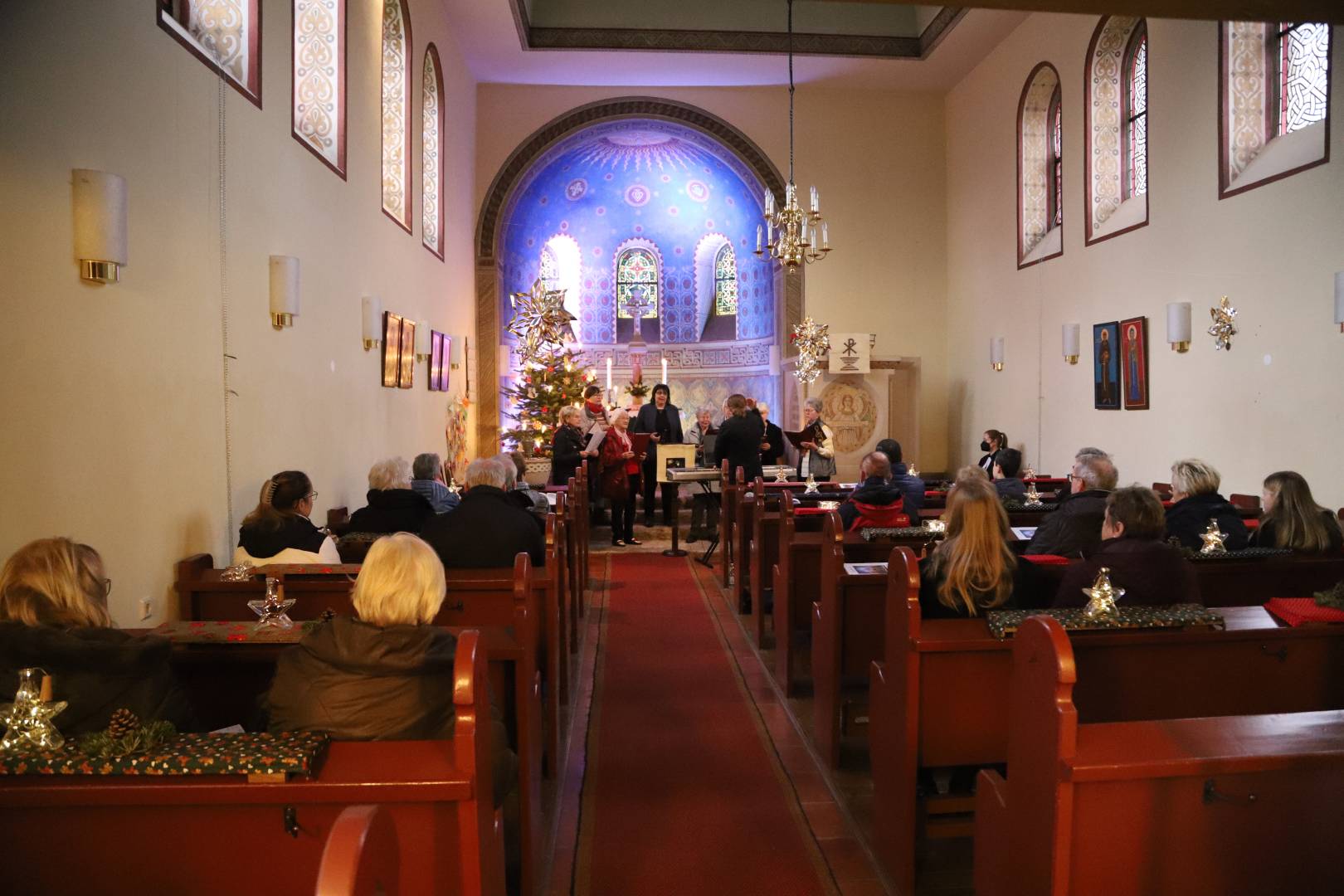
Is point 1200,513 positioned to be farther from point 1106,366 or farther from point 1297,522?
point 1106,366

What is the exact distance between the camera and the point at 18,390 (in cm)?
356

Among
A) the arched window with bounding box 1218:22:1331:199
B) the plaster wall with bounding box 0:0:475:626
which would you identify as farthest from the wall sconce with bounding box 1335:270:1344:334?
the plaster wall with bounding box 0:0:475:626

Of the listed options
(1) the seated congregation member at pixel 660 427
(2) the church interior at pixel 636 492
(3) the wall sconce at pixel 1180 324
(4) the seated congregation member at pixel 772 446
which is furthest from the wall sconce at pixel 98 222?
(1) the seated congregation member at pixel 660 427

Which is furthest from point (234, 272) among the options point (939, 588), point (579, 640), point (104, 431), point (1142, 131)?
point (1142, 131)

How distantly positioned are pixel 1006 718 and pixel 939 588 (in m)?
0.48

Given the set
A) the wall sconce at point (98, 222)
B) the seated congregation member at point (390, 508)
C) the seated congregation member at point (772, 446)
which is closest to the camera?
the wall sconce at point (98, 222)

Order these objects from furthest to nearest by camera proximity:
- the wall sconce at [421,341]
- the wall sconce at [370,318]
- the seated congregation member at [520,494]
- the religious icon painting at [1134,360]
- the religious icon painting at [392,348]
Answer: the wall sconce at [421,341], the religious icon painting at [1134,360], the religious icon painting at [392,348], the wall sconce at [370,318], the seated congregation member at [520,494]

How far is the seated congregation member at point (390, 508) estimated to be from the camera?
18.4 ft

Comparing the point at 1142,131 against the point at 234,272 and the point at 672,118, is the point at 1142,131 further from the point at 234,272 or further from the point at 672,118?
the point at 234,272

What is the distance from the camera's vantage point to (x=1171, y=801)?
2.10 m

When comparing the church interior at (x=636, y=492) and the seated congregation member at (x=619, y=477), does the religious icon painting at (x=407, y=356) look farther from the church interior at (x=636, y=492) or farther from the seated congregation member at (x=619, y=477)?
the seated congregation member at (x=619, y=477)

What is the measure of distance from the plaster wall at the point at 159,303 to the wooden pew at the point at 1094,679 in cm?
319

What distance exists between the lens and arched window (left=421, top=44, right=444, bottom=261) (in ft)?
36.7

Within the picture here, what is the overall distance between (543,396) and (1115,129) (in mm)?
7782
